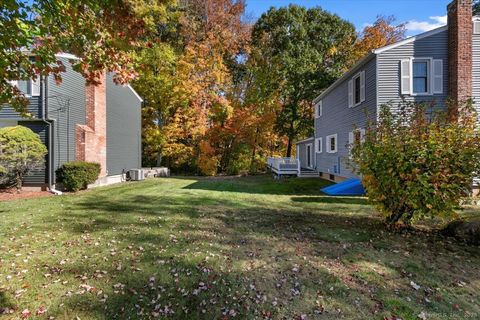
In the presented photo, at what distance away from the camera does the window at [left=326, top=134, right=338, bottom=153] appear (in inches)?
710

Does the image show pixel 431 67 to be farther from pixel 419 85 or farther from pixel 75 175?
pixel 75 175

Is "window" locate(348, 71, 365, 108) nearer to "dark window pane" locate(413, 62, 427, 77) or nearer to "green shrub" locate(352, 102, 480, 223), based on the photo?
"dark window pane" locate(413, 62, 427, 77)

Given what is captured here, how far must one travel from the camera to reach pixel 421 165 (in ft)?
20.1

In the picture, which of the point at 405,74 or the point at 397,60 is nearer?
the point at 405,74

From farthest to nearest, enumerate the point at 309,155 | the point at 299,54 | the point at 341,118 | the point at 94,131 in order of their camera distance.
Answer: the point at 299,54, the point at 309,155, the point at 341,118, the point at 94,131

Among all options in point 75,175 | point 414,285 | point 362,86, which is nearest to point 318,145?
point 362,86

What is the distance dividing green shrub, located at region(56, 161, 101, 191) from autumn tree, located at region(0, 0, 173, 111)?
8918 mm

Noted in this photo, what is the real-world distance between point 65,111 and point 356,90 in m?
13.5

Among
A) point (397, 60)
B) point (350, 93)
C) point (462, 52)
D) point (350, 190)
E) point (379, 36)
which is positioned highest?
point (379, 36)

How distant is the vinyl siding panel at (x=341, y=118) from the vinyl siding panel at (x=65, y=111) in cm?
1206

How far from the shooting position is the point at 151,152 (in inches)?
1092

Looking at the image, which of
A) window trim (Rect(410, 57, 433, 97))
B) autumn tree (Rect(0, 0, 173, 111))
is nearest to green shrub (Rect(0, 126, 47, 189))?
autumn tree (Rect(0, 0, 173, 111))

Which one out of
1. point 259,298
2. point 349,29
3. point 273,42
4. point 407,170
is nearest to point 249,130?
point 273,42

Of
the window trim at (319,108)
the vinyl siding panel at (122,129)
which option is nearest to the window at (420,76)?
the window trim at (319,108)
